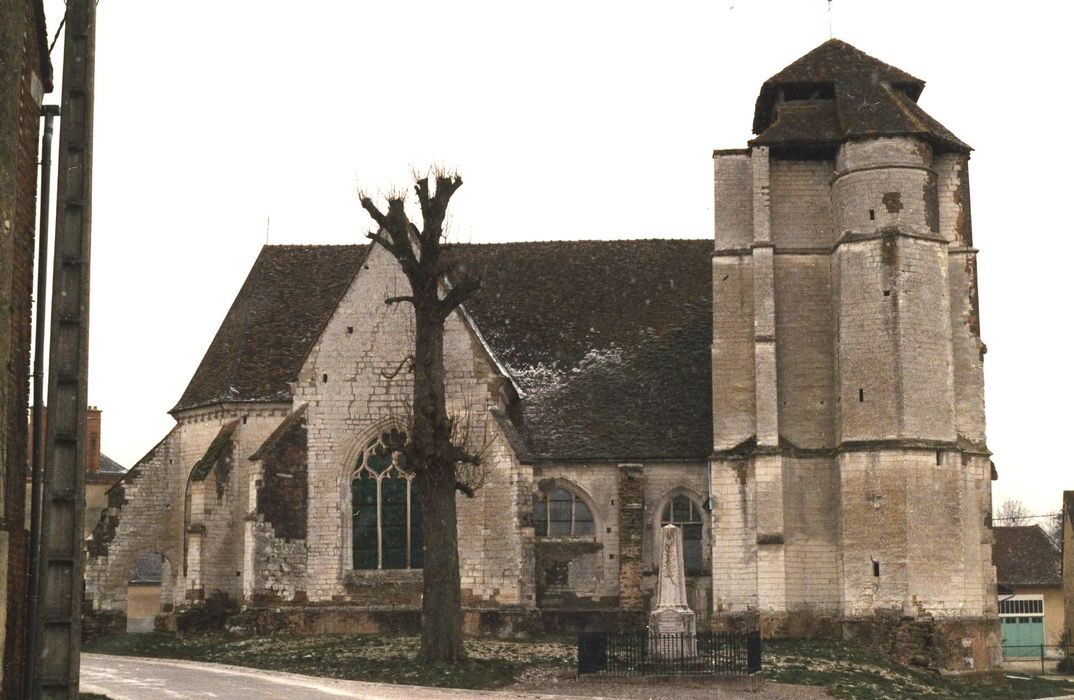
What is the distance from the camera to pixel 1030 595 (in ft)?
189

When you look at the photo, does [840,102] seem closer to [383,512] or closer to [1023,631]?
[383,512]

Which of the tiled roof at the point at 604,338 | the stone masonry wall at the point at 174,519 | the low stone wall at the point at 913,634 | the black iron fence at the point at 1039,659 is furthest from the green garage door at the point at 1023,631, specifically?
the stone masonry wall at the point at 174,519

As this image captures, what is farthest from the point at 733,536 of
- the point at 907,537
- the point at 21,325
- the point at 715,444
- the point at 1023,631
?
the point at 1023,631

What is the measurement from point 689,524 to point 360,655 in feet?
34.0

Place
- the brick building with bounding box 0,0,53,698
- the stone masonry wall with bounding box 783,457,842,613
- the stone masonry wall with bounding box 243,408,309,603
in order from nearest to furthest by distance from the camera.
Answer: the brick building with bounding box 0,0,53,698
the stone masonry wall with bounding box 783,457,842,613
the stone masonry wall with bounding box 243,408,309,603

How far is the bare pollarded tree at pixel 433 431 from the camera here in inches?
1086

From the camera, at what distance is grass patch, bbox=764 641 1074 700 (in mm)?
26984

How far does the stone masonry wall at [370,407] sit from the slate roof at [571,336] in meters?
1.28

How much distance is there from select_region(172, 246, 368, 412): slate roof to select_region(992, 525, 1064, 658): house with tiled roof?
29357 millimetres

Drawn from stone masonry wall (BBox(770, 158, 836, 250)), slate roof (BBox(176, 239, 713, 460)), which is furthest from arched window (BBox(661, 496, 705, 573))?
stone masonry wall (BBox(770, 158, 836, 250))

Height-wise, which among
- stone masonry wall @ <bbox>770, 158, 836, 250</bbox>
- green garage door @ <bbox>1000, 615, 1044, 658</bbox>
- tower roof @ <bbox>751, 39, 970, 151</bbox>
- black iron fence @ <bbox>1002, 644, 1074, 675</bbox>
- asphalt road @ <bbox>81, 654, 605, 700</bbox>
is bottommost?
black iron fence @ <bbox>1002, 644, 1074, 675</bbox>

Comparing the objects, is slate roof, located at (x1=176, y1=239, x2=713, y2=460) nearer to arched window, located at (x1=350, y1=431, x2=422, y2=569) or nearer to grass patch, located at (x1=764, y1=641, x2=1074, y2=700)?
arched window, located at (x1=350, y1=431, x2=422, y2=569)

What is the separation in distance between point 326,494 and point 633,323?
29.6 ft

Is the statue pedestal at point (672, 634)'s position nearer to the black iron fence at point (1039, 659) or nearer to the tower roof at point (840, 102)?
the tower roof at point (840, 102)
